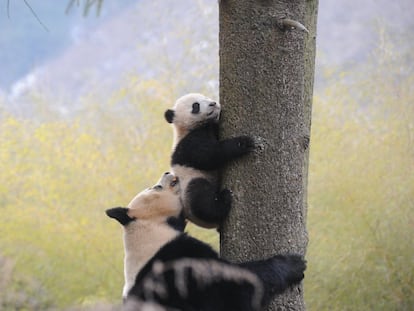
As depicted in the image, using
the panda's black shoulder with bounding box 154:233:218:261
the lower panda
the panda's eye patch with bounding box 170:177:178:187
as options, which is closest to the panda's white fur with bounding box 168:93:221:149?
the panda's eye patch with bounding box 170:177:178:187

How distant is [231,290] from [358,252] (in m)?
2.40

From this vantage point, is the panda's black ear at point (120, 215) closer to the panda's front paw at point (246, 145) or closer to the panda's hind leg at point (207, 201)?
the panda's hind leg at point (207, 201)

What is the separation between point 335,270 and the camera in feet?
13.6

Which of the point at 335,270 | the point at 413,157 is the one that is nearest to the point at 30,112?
the point at 335,270

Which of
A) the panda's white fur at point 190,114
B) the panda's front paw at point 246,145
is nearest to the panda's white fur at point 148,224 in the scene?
the panda's white fur at point 190,114

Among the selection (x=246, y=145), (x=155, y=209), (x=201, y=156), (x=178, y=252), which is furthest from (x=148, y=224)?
(x=246, y=145)

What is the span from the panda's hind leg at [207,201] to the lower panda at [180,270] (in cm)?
9

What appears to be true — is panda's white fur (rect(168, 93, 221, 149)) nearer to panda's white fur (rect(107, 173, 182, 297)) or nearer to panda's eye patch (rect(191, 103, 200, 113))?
panda's eye patch (rect(191, 103, 200, 113))

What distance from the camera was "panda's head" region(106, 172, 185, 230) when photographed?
2275mm

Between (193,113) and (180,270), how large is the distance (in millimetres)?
756

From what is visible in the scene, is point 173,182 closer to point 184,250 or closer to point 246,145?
point 184,250

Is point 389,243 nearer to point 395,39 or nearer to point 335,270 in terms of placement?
point 335,270

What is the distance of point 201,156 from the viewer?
90.0 inches

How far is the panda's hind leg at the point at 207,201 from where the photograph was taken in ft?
7.02
